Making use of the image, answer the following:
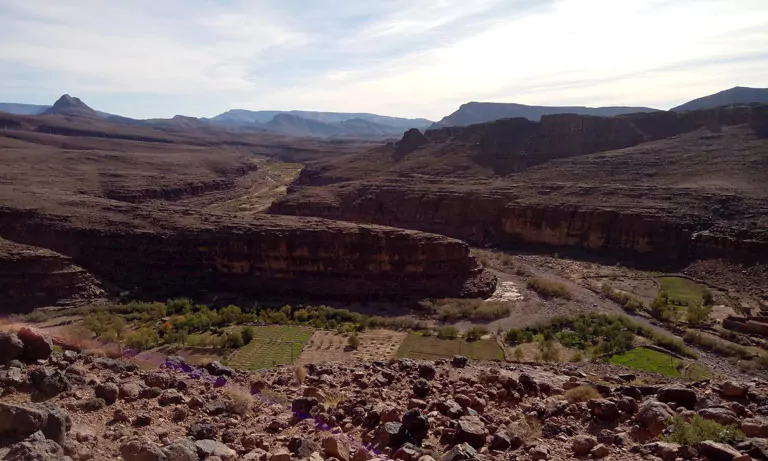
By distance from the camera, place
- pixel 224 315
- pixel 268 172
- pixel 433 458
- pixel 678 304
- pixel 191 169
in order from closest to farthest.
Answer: pixel 433 458
pixel 224 315
pixel 678 304
pixel 191 169
pixel 268 172

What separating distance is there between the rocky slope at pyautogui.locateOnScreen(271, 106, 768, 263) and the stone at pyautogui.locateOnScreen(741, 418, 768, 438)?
4241 centimetres

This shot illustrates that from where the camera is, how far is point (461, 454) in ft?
28.8

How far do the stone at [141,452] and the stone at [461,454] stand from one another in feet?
14.9

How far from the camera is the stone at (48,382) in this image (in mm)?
9773

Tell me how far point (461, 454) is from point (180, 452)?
4553mm

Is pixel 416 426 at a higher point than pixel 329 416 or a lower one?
higher

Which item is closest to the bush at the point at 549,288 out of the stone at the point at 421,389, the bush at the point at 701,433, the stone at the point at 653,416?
the stone at the point at 421,389

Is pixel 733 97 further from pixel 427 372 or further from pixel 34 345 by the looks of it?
pixel 34 345

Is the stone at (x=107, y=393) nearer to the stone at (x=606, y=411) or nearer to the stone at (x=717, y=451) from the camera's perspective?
the stone at (x=606, y=411)

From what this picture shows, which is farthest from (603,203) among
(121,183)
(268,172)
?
(268,172)

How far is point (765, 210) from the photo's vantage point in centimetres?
4891

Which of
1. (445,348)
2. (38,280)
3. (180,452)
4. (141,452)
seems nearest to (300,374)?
(180,452)

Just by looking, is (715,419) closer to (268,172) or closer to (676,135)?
(676,135)

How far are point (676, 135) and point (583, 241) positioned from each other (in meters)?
34.5
